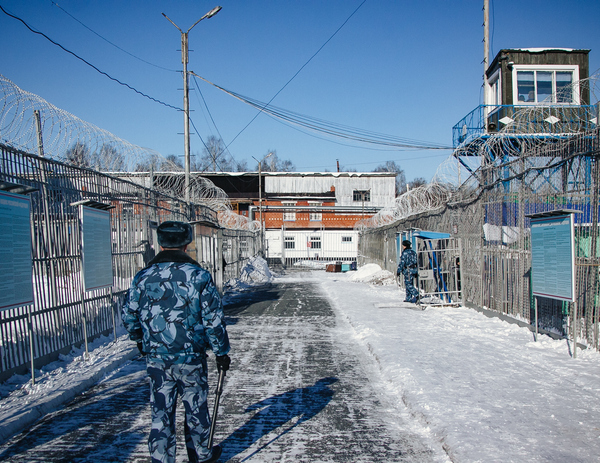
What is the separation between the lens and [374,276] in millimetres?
20531

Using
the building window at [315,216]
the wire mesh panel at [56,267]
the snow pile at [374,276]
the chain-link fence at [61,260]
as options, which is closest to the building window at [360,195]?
the building window at [315,216]

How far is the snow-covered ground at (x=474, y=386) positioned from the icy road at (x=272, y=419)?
0.68 ft

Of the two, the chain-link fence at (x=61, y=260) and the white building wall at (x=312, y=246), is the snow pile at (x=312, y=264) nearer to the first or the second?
the white building wall at (x=312, y=246)

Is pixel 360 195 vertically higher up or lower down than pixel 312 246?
higher up

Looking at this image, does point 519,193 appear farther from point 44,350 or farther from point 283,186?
point 283,186

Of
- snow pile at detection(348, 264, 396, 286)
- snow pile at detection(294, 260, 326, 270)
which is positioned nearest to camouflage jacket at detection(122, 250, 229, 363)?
snow pile at detection(348, 264, 396, 286)

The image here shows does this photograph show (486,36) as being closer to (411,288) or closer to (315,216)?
(411,288)

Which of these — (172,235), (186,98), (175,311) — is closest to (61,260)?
(172,235)

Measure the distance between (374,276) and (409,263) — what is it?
795 centimetres

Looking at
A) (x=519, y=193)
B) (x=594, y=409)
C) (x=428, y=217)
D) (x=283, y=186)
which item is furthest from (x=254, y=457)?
(x=283, y=186)

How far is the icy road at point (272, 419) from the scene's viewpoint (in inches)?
149

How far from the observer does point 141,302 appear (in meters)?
3.28

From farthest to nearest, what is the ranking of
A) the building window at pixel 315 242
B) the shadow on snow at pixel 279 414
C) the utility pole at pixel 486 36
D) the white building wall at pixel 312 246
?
the building window at pixel 315 242, the white building wall at pixel 312 246, the utility pole at pixel 486 36, the shadow on snow at pixel 279 414

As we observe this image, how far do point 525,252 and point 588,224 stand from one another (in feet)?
6.32
